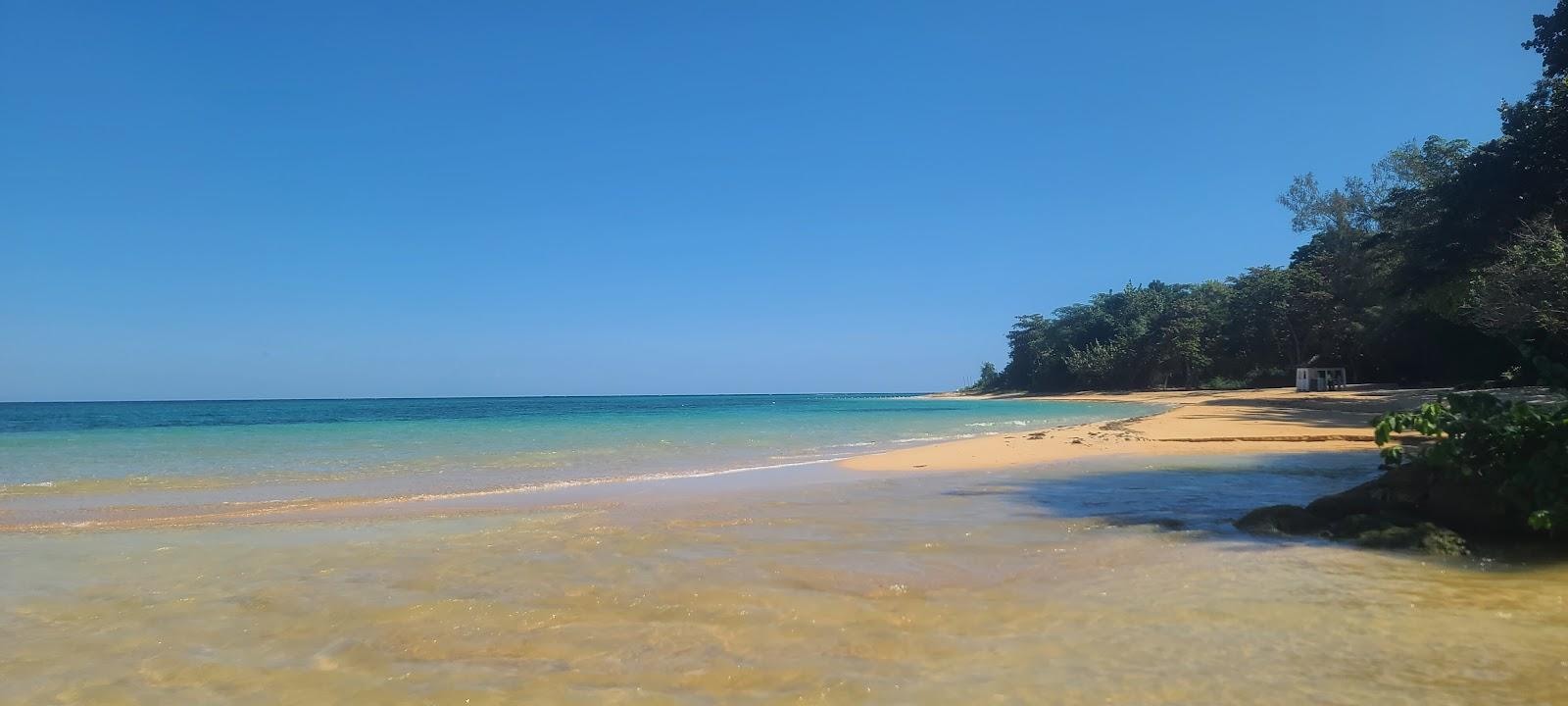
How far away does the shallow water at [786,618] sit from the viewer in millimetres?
3246

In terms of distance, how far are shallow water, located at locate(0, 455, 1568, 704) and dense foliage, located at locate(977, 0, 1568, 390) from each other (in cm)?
274

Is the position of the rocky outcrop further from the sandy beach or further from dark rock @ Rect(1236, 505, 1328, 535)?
the sandy beach

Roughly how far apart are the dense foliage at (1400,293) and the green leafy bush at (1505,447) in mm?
476

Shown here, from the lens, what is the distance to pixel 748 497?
9961 mm

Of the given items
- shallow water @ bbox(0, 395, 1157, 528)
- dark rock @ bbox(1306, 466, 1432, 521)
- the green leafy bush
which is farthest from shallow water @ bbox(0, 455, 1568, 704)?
shallow water @ bbox(0, 395, 1157, 528)

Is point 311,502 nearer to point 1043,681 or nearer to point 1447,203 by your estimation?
point 1043,681

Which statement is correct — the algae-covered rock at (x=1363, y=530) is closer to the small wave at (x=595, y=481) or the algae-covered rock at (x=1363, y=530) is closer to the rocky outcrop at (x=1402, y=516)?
the rocky outcrop at (x=1402, y=516)

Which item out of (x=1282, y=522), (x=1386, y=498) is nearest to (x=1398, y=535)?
(x=1386, y=498)

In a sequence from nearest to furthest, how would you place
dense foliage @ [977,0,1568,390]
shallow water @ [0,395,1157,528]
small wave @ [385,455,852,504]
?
small wave @ [385,455,852,504], shallow water @ [0,395,1157,528], dense foliage @ [977,0,1568,390]

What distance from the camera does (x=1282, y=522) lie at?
20.8 ft

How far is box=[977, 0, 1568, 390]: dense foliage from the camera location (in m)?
21.7

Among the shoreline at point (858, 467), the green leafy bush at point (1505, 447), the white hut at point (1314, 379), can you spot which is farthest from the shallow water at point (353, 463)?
the white hut at point (1314, 379)

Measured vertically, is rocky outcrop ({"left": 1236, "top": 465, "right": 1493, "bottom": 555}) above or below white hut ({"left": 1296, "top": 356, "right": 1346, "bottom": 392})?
below

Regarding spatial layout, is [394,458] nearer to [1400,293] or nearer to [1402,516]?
[1402,516]
